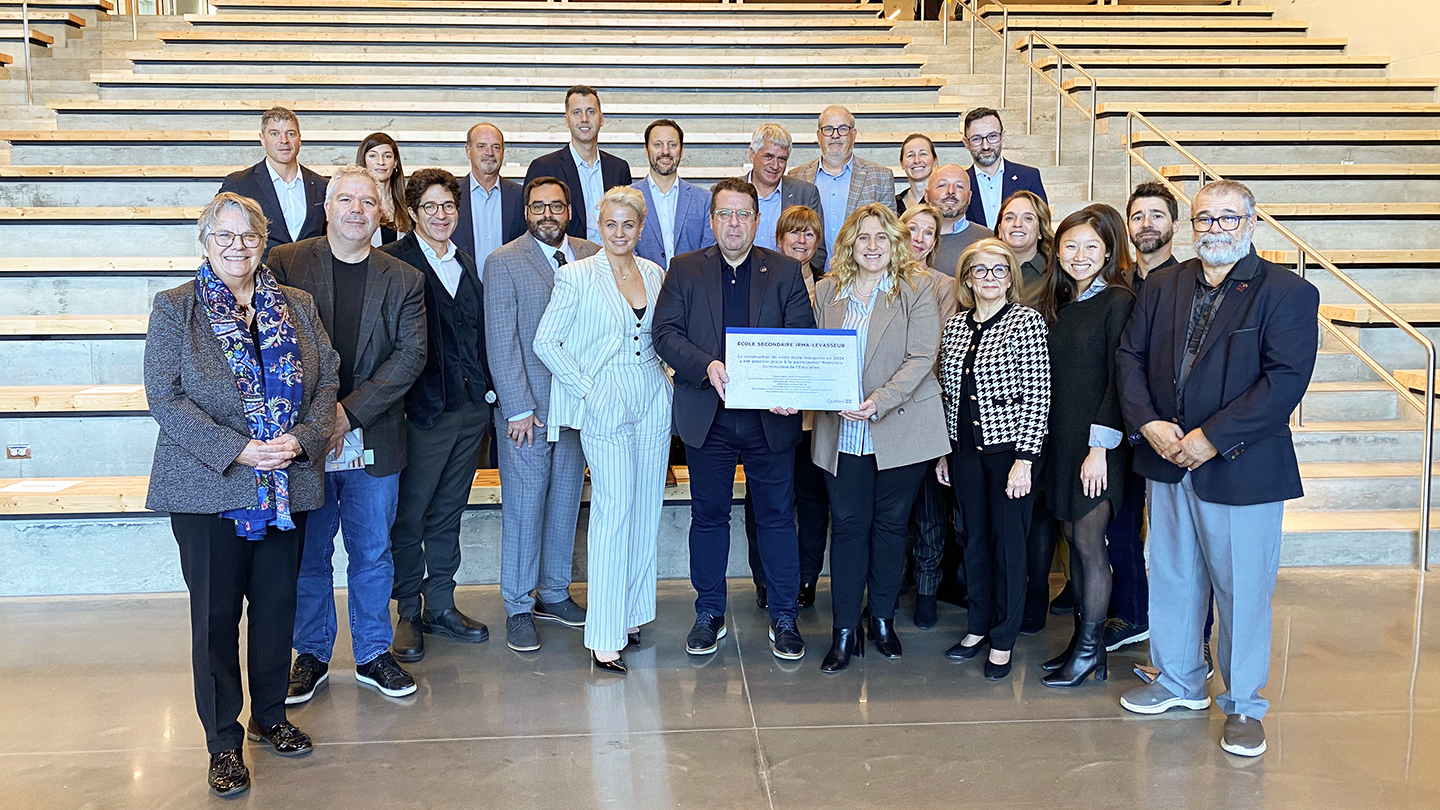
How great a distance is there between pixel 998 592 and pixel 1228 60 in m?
7.15

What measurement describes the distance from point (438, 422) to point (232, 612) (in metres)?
1.06

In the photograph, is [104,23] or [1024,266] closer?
[1024,266]

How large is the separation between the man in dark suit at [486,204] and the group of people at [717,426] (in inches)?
17.0

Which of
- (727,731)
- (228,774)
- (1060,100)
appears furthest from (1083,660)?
(1060,100)

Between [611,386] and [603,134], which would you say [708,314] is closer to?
[611,386]

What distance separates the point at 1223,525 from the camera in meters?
2.96

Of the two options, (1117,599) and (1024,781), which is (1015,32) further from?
(1024,781)

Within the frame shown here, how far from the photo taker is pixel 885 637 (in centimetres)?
363

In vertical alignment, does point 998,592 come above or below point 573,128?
below

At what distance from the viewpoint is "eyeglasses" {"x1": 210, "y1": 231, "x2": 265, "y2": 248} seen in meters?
2.58

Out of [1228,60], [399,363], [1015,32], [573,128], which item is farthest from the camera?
[1015,32]

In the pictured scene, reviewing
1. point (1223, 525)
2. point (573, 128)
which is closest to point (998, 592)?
point (1223, 525)

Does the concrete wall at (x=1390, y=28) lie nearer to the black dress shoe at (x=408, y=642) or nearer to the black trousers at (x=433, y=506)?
the black trousers at (x=433, y=506)

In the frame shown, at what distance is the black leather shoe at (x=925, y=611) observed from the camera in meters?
3.92
